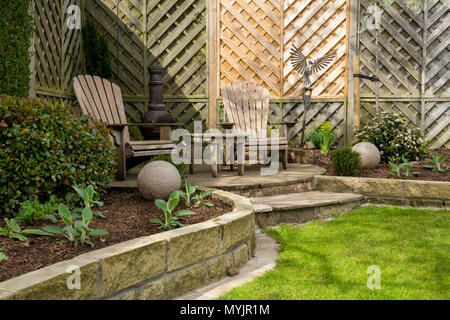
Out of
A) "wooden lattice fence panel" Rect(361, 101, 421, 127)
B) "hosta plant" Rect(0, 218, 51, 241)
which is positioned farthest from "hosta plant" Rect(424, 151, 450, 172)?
"hosta plant" Rect(0, 218, 51, 241)

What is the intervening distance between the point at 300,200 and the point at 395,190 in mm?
983

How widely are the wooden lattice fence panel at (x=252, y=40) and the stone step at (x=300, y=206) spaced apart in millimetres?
2692

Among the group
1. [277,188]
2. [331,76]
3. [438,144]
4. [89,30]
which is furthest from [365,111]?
[89,30]

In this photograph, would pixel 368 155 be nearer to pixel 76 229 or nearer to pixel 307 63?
pixel 307 63

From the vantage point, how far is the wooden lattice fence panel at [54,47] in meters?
4.55

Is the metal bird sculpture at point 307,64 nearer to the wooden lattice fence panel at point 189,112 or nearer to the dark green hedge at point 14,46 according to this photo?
the wooden lattice fence panel at point 189,112

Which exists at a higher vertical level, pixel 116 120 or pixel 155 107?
pixel 155 107

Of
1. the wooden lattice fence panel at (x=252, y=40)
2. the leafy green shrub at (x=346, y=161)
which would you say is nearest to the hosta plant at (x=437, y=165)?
the leafy green shrub at (x=346, y=161)

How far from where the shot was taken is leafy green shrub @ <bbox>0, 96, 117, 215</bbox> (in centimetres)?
250

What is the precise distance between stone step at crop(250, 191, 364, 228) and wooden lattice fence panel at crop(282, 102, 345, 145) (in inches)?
91.5

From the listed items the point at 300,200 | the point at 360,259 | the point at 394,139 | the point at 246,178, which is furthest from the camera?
the point at 394,139

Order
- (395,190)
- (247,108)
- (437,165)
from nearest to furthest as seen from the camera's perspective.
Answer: (395,190), (437,165), (247,108)

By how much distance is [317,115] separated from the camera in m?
6.25

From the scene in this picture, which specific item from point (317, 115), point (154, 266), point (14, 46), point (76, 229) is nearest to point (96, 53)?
point (14, 46)
